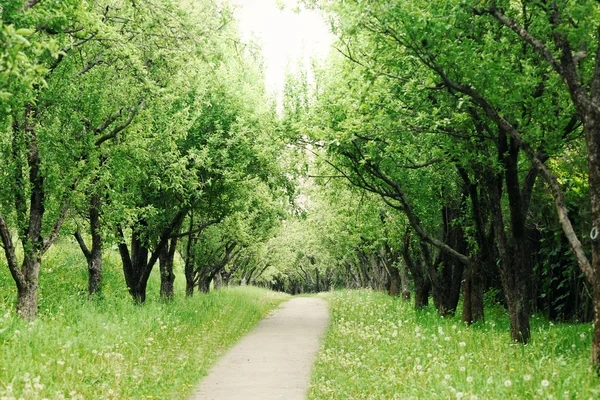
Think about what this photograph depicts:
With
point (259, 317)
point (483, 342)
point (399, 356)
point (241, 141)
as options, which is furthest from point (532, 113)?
point (259, 317)

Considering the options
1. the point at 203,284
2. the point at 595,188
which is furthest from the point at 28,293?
the point at 203,284

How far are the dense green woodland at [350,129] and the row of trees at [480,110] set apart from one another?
0.05 meters

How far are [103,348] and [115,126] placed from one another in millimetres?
6776

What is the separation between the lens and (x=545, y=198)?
16906 millimetres

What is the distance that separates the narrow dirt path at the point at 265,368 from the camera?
9688 mm

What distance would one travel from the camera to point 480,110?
1050 cm

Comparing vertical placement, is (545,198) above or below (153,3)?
below

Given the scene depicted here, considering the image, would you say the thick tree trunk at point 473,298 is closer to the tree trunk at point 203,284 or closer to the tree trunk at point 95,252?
the tree trunk at point 95,252

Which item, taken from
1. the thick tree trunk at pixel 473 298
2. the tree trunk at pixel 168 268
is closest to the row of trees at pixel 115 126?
the tree trunk at pixel 168 268

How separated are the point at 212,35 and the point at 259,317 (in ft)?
53.1

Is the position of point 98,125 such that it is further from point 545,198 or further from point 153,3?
point 545,198

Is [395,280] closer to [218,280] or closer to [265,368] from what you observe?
[218,280]

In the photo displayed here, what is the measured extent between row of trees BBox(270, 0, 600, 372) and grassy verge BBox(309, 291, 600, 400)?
81 centimetres

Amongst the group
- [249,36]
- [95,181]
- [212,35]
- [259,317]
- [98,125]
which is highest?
[249,36]
